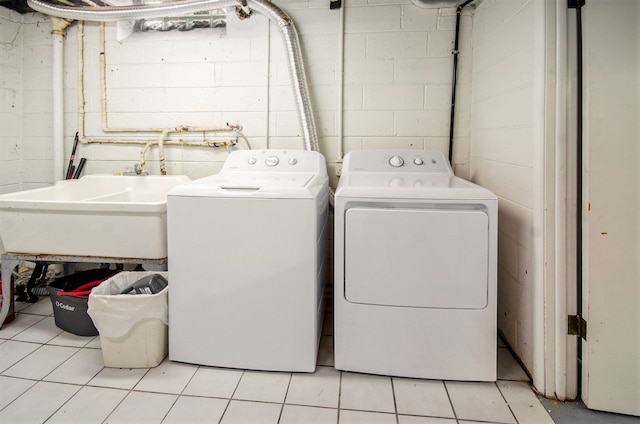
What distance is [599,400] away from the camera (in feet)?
4.57

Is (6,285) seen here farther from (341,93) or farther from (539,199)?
(539,199)

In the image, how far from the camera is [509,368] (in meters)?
1.68

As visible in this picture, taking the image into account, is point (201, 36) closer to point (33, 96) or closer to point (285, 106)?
point (285, 106)

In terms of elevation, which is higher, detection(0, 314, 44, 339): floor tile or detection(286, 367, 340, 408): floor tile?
detection(0, 314, 44, 339): floor tile

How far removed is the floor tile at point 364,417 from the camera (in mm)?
1338

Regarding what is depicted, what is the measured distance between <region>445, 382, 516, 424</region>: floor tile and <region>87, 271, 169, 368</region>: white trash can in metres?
1.33

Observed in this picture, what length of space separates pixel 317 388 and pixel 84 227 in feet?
4.48

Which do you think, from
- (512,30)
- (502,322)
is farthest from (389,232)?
(512,30)

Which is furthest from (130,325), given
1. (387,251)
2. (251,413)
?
(387,251)

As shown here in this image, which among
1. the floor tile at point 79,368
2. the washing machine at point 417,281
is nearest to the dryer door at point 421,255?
the washing machine at point 417,281

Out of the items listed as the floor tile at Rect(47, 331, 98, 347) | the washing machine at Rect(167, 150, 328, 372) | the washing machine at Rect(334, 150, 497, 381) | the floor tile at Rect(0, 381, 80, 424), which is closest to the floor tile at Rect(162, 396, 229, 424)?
the washing machine at Rect(167, 150, 328, 372)

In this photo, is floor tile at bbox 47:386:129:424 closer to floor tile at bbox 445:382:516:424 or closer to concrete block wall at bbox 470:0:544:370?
floor tile at bbox 445:382:516:424

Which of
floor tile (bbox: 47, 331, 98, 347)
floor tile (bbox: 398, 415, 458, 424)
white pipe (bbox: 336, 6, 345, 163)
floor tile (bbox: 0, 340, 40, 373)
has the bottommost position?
floor tile (bbox: 398, 415, 458, 424)

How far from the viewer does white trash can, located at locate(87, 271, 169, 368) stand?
1.61 m
